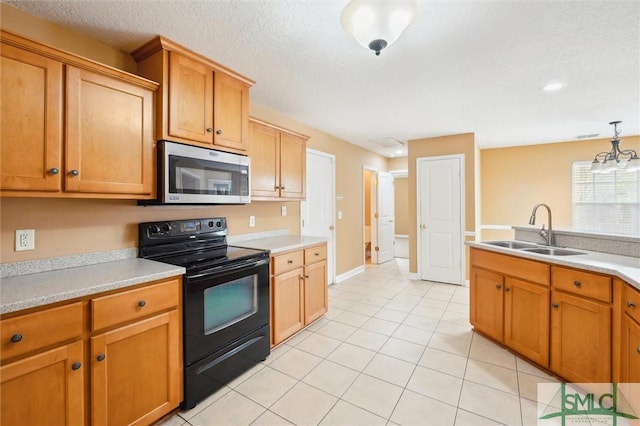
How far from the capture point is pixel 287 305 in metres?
2.61

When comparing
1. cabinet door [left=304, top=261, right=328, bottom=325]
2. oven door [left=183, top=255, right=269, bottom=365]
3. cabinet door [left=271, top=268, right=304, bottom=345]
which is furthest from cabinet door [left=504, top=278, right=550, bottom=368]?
oven door [left=183, top=255, right=269, bottom=365]

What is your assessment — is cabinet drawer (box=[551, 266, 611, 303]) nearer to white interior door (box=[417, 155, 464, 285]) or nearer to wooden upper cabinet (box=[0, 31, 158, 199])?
white interior door (box=[417, 155, 464, 285])

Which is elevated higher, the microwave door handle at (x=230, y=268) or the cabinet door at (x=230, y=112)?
the cabinet door at (x=230, y=112)

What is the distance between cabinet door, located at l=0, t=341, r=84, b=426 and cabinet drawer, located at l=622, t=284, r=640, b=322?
285cm

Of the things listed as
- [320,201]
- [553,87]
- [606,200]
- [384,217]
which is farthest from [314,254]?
[606,200]

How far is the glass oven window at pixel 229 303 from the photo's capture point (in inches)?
74.4

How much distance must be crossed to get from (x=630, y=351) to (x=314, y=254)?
2288 mm

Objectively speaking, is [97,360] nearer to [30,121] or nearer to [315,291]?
[30,121]

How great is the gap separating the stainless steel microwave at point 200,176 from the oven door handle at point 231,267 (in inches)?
21.3

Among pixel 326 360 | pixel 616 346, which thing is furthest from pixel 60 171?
pixel 616 346

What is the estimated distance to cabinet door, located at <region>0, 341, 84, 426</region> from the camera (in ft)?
3.72

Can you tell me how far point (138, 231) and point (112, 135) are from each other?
2.31 feet

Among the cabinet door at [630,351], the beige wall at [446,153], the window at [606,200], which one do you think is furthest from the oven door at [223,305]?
the window at [606,200]

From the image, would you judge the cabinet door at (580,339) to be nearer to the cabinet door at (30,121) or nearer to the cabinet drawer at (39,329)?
the cabinet drawer at (39,329)
